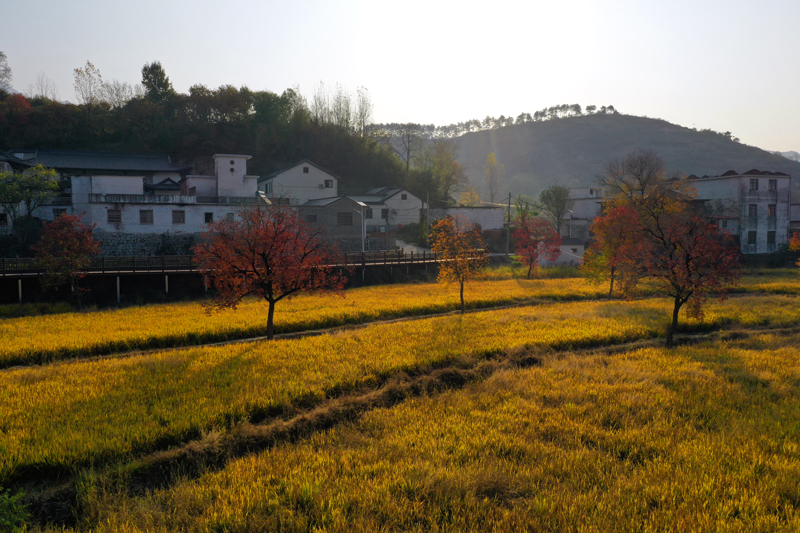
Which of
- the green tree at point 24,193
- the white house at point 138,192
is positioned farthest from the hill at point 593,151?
the green tree at point 24,193

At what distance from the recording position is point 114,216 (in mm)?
44438

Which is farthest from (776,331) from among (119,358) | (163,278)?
(163,278)

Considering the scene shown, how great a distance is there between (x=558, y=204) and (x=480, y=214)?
12536 millimetres

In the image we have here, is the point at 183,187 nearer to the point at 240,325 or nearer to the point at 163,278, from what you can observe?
the point at 163,278

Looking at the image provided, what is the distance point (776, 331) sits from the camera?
2392 centimetres

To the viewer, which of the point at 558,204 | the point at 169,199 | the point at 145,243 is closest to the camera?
the point at 145,243

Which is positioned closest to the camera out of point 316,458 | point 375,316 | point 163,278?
point 316,458

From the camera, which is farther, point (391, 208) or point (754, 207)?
point (391, 208)

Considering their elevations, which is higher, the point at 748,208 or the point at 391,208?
the point at 391,208

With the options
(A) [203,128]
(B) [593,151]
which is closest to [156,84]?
(A) [203,128]

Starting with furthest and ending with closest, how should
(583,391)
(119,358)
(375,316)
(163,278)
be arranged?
(163,278) < (375,316) < (119,358) < (583,391)

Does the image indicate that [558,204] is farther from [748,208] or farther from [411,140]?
[411,140]

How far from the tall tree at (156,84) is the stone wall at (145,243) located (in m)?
40.4

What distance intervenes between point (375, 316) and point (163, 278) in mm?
18210
